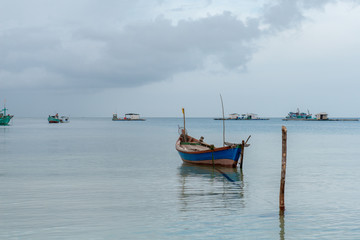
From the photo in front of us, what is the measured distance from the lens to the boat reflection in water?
17062 millimetres

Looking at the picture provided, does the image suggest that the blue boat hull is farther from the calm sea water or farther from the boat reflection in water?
the calm sea water

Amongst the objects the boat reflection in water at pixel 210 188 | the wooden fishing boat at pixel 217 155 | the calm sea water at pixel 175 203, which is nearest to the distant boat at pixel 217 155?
the wooden fishing boat at pixel 217 155

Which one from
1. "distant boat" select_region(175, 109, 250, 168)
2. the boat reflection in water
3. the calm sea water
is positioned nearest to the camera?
the calm sea water

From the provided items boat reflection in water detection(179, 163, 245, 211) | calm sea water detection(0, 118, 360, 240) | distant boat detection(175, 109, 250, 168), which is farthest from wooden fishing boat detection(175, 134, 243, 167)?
calm sea water detection(0, 118, 360, 240)

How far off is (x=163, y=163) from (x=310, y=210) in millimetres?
19516

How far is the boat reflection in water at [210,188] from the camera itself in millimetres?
17062

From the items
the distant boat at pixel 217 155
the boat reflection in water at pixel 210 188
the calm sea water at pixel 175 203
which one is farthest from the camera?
the distant boat at pixel 217 155

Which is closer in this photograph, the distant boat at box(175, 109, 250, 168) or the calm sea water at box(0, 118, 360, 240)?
the calm sea water at box(0, 118, 360, 240)

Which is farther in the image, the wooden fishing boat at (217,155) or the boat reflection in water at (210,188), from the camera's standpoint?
the wooden fishing boat at (217,155)

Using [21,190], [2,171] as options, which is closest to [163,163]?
[2,171]

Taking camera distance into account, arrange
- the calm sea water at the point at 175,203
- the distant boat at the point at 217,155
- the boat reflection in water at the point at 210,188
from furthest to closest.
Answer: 1. the distant boat at the point at 217,155
2. the boat reflection in water at the point at 210,188
3. the calm sea water at the point at 175,203

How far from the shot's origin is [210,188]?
827 inches

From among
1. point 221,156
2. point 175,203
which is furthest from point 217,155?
point 175,203

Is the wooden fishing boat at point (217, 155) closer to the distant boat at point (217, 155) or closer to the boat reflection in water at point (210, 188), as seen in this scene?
the distant boat at point (217, 155)
